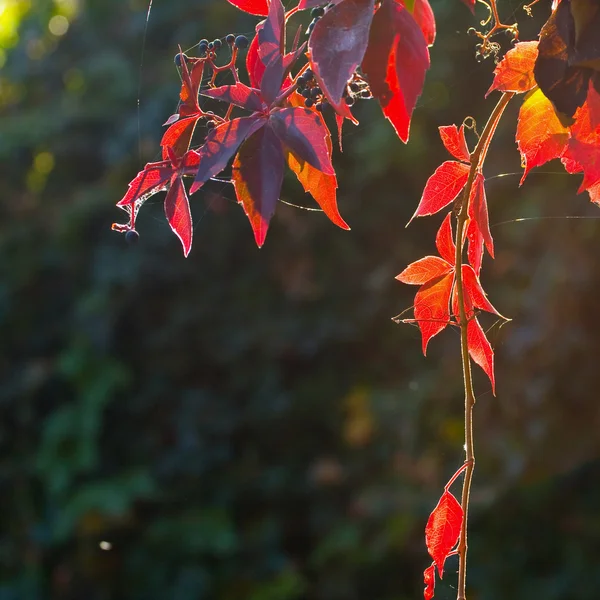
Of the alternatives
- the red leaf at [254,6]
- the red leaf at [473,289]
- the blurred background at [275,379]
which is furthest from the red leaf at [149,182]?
the blurred background at [275,379]

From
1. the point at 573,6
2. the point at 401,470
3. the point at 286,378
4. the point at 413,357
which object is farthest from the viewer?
the point at 286,378

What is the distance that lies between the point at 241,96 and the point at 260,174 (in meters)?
0.06

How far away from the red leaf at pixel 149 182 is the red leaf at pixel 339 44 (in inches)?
5.4

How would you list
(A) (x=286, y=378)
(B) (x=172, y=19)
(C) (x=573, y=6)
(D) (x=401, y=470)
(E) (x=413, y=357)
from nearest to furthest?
(C) (x=573, y=6), (D) (x=401, y=470), (E) (x=413, y=357), (A) (x=286, y=378), (B) (x=172, y=19)

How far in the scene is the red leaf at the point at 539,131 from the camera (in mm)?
534

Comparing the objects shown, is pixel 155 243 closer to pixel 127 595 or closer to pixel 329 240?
pixel 329 240

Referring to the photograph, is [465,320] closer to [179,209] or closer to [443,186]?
[443,186]

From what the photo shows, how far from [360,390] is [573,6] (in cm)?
264

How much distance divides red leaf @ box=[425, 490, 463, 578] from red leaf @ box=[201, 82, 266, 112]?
0.28 m

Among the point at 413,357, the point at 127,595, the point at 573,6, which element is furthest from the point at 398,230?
the point at 573,6

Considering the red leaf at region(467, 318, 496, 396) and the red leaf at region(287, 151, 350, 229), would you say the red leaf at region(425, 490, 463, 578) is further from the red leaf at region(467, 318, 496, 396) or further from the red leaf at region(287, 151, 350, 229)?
the red leaf at region(287, 151, 350, 229)

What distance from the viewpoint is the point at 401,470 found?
2723 mm

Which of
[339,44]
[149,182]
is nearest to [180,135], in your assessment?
[149,182]

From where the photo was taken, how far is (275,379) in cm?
303
